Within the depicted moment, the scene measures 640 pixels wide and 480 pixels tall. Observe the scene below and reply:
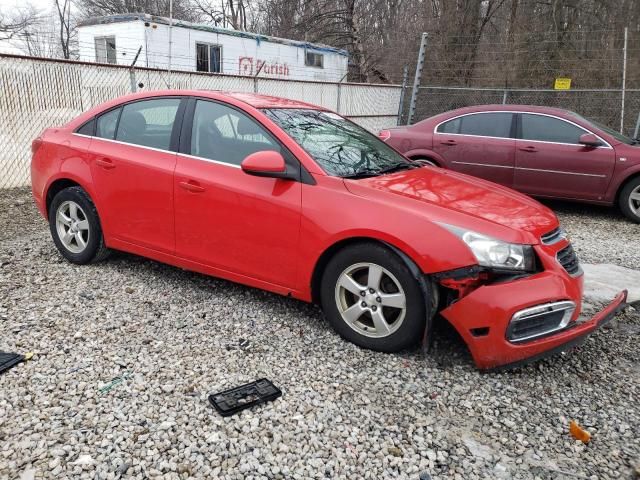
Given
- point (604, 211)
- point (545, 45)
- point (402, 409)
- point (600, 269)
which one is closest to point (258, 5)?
point (545, 45)

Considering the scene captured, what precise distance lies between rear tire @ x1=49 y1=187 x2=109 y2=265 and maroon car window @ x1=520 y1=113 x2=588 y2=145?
19.5ft

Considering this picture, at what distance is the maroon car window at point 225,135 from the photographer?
3688 mm

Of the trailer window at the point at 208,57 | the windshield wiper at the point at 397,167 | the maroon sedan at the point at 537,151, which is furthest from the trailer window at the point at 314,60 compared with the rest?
the windshield wiper at the point at 397,167

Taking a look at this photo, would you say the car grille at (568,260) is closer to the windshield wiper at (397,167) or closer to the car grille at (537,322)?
the car grille at (537,322)

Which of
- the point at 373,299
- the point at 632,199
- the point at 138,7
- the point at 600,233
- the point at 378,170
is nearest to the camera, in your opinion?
the point at 373,299

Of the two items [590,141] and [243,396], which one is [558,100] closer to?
[590,141]

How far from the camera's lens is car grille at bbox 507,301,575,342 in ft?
9.30

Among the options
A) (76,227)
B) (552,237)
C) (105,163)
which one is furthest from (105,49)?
(552,237)

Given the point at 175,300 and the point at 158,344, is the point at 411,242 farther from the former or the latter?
the point at 175,300

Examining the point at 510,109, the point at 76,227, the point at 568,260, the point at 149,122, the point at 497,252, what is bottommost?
the point at 76,227

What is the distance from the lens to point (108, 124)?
4.43m

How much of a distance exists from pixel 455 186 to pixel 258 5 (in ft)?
95.6

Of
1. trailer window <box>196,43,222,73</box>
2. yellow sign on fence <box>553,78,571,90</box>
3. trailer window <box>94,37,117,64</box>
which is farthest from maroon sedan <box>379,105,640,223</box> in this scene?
trailer window <box>94,37,117,64</box>

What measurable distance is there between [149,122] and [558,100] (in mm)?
11912
